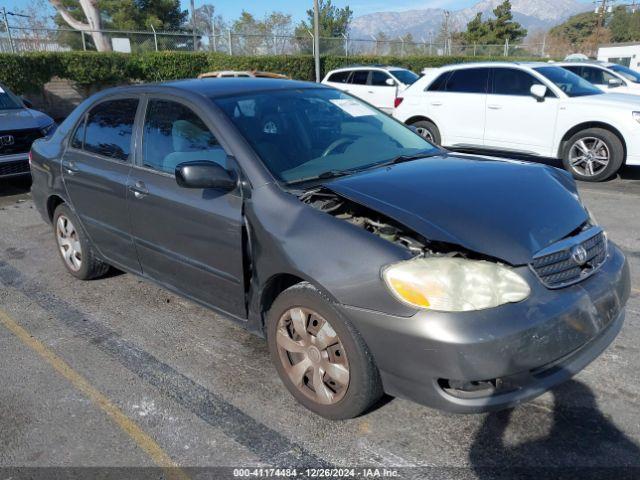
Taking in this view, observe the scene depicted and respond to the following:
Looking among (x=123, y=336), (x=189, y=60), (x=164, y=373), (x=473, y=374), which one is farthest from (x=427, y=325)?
(x=189, y=60)

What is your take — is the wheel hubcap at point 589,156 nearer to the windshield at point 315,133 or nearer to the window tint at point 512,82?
the window tint at point 512,82

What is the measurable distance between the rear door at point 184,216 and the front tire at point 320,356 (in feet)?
1.30

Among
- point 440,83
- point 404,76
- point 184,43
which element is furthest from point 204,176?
point 184,43

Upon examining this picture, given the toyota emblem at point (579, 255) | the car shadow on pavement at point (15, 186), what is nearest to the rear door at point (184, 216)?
the toyota emblem at point (579, 255)

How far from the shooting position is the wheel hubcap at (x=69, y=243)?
4609mm

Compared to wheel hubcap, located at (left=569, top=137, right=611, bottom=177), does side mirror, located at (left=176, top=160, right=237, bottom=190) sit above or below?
above

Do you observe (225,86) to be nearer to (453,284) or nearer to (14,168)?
(453,284)

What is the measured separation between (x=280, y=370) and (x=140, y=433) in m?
0.77

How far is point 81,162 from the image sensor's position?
421cm

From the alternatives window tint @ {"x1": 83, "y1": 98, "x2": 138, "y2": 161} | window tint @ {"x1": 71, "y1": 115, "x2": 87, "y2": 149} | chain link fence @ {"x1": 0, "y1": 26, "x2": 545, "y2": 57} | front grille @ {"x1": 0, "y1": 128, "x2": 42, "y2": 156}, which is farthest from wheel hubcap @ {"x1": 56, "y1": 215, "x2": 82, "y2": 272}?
chain link fence @ {"x1": 0, "y1": 26, "x2": 545, "y2": 57}

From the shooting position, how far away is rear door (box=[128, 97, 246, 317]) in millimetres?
3037

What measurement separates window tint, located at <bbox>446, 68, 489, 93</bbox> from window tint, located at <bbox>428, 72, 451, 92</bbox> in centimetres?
8

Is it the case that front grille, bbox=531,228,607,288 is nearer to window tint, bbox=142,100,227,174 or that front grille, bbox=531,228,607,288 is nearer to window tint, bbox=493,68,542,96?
window tint, bbox=142,100,227,174

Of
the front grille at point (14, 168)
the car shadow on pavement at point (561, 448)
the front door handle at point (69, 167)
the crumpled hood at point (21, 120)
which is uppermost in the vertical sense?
the front door handle at point (69, 167)
